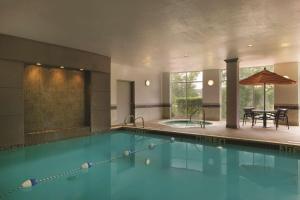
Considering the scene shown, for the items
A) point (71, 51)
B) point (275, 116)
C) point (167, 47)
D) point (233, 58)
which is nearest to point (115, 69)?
point (71, 51)

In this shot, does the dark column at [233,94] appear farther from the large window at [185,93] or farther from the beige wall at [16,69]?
the beige wall at [16,69]

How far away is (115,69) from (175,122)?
13.4 ft

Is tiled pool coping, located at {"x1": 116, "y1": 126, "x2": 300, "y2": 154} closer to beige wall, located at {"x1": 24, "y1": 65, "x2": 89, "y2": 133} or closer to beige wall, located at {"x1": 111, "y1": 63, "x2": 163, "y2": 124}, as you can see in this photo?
beige wall, located at {"x1": 111, "y1": 63, "x2": 163, "y2": 124}

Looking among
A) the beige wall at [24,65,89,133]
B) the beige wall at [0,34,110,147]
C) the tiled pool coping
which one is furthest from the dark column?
the beige wall at [0,34,110,147]

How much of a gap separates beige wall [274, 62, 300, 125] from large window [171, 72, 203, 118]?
12.4 ft

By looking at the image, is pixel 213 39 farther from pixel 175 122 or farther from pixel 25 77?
pixel 175 122

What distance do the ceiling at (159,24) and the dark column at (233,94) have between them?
1.23 m

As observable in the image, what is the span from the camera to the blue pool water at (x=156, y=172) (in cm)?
343

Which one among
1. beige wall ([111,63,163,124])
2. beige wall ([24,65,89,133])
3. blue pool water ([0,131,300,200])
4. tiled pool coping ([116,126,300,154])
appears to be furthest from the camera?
beige wall ([111,63,163,124])

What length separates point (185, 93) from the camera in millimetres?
12914

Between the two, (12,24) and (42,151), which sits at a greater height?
(12,24)

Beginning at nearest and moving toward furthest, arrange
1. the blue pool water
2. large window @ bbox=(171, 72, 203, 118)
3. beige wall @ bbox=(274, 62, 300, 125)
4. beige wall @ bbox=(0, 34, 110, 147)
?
1. the blue pool water
2. beige wall @ bbox=(0, 34, 110, 147)
3. beige wall @ bbox=(274, 62, 300, 125)
4. large window @ bbox=(171, 72, 203, 118)

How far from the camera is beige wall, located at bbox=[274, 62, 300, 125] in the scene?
373 inches

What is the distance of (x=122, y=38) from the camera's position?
5906mm
